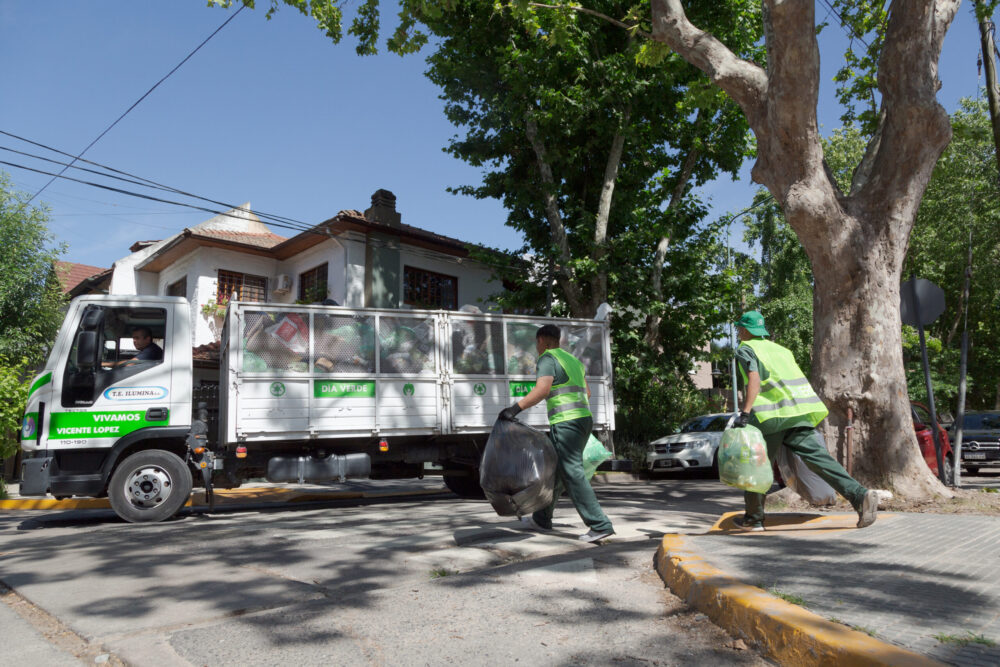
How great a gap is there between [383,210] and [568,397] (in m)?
14.3

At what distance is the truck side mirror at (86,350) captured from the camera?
24.6 feet

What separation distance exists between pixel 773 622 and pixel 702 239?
14.3m

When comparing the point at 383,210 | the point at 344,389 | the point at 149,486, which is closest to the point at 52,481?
the point at 149,486

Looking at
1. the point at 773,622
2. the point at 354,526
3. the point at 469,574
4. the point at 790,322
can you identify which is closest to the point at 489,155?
the point at 354,526

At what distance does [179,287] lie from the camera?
67.3 feet

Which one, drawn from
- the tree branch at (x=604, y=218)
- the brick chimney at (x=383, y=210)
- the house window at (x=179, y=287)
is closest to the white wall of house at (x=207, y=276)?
the house window at (x=179, y=287)

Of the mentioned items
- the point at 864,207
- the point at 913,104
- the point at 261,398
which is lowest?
the point at 261,398

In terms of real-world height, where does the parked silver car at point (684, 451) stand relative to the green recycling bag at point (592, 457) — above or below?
below

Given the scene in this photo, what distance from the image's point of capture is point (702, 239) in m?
16.1

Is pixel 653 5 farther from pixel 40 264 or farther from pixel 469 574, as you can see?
pixel 40 264

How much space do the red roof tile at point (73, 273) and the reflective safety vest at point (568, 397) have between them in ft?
75.7

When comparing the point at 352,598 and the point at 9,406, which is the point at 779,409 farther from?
the point at 9,406

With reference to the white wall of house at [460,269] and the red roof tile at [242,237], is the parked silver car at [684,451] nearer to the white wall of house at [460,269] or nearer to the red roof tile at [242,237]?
the white wall of house at [460,269]

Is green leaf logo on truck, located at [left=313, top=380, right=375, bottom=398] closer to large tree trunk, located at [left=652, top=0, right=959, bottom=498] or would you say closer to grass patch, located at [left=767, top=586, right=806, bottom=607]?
large tree trunk, located at [left=652, top=0, right=959, bottom=498]
